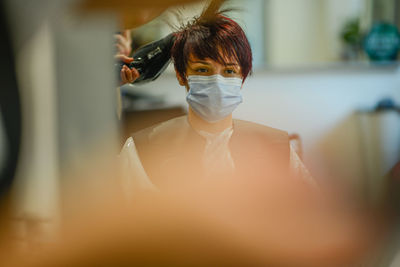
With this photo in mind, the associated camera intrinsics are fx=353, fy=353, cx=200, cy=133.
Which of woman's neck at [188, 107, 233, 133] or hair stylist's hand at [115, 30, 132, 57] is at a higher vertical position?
hair stylist's hand at [115, 30, 132, 57]

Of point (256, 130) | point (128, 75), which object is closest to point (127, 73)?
point (128, 75)

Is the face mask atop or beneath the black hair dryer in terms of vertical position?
beneath

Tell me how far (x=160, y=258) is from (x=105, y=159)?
0.29 ft

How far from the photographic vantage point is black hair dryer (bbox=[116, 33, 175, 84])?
0.81 feet

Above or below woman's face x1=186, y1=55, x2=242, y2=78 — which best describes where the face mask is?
below

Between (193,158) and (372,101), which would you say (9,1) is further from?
(372,101)

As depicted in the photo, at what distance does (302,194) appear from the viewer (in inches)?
10.4

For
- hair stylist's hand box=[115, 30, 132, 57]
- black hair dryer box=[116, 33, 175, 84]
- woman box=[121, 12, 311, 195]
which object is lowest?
woman box=[121, 12, 311, 195]

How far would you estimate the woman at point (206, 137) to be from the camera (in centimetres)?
24

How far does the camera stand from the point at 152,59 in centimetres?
25

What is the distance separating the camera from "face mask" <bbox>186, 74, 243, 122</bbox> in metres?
0.23

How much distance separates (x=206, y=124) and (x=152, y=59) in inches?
2.4

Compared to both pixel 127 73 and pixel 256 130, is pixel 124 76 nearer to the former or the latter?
pixel 127 73

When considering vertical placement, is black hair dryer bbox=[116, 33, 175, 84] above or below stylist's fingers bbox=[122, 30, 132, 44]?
below
